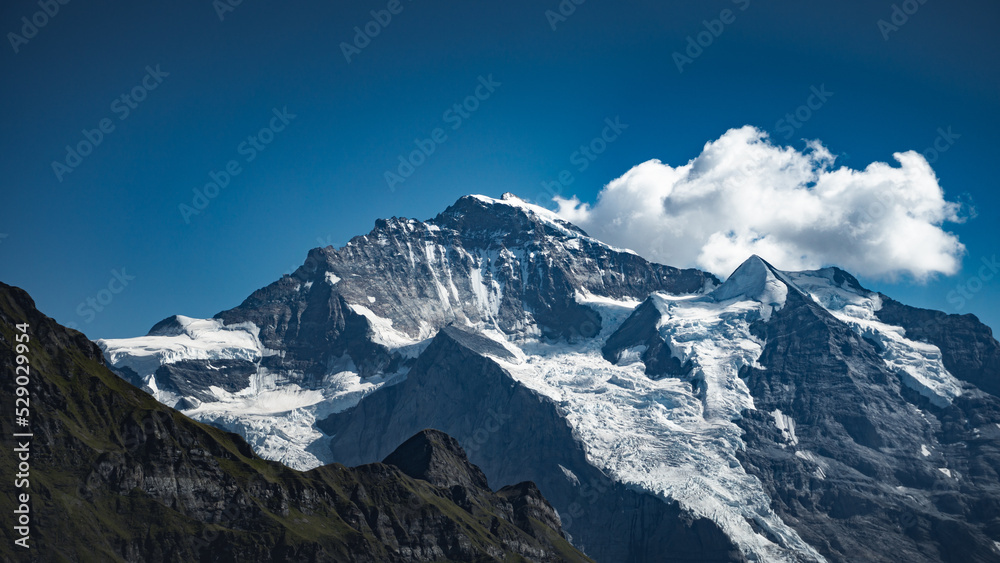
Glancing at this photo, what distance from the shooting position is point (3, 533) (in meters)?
167

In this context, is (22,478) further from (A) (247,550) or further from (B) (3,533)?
(A) (247,550)

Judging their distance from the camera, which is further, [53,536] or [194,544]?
[194,544]

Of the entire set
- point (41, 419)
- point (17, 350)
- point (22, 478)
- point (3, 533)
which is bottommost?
point (3, 533)

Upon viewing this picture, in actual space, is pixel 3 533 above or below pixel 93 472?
below

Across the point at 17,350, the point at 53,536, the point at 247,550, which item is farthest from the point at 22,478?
the point at 247,550

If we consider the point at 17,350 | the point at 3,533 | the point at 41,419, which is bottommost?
the point at 3,533

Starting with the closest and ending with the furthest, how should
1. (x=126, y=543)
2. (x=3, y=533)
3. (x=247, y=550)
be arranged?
(x=3, y=533), (x=126, y=543), (x=247, y=550)

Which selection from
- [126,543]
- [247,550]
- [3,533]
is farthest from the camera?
[247,550]

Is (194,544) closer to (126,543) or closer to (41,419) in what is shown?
(126,543)

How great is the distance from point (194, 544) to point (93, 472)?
2421cm

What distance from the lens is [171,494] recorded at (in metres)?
200

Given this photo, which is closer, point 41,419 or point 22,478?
point 22,478

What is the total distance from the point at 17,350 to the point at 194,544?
53103 millimetres

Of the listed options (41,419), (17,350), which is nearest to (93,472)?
(41,419)
